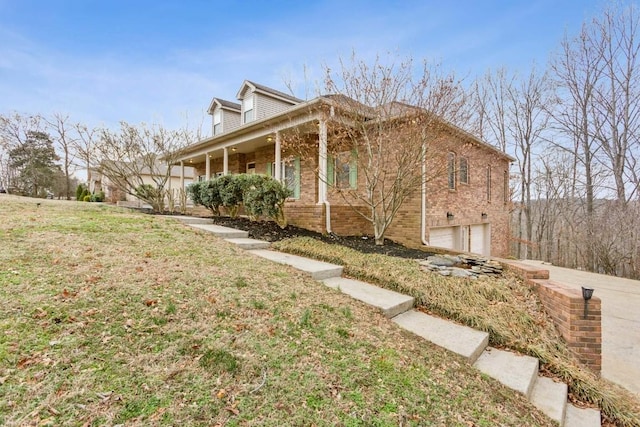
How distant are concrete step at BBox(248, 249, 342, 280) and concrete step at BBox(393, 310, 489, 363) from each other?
1.34 meters

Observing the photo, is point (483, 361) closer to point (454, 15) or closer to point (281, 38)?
point (454, 15)

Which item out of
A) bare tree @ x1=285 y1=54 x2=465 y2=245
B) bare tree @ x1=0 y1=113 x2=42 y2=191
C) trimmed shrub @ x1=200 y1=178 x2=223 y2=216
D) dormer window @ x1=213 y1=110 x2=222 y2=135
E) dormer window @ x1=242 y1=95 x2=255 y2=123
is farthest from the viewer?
bare tree @ x1=0 y1=113 x2=42 y2=191

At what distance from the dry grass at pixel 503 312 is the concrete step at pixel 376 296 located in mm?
192

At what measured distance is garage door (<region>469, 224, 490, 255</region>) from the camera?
36.2 ft

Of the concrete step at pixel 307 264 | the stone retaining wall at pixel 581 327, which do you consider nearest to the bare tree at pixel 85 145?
the concrete step at pixel 307 264

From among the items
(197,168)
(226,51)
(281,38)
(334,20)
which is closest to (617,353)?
(334,20)

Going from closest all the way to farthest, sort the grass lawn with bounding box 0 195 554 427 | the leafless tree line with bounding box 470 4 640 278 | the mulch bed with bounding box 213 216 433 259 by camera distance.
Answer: the grass lawn with bounding box 0 195 554 427 → the mulch bed with bounding box 213 216 433 259 → the leafless tree line with bounding box 470 4 640 278

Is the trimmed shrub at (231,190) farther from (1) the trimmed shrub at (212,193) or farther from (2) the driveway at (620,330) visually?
(2) the driveway at (620,330)

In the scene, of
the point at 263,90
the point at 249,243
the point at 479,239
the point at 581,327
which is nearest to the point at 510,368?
the point at 581,327

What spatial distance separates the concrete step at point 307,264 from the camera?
4461 mm

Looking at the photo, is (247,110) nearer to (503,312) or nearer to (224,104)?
(224,104)

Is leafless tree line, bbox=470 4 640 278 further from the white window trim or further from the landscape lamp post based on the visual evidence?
the white window trim

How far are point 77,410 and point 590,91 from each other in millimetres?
18588

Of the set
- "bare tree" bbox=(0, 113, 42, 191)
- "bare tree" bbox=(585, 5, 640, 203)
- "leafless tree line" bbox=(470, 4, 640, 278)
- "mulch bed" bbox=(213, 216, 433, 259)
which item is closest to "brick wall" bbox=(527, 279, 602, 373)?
"mulch bed" bbox=(213, 216, 433, 259)
